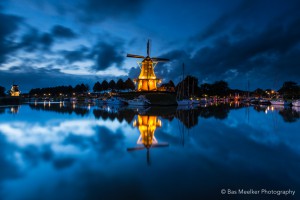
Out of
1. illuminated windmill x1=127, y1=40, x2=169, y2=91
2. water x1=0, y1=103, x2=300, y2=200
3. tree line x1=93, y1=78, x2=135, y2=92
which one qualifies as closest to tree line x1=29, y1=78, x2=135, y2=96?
tree line x1=93, y1=78, x2=135, y2=92

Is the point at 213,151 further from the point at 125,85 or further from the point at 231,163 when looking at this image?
the point at 125,85

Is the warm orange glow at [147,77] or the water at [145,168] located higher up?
the warm orange glow at [147,77]

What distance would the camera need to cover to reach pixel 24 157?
9.33 metres

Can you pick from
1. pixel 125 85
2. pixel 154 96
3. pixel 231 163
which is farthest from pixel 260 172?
pixel 125 85

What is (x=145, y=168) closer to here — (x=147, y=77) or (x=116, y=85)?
(x=147, y=77)

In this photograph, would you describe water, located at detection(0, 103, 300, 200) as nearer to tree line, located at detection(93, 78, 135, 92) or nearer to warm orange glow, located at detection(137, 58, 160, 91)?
warm orange glow, located at detection(137, 58, 160, 91)

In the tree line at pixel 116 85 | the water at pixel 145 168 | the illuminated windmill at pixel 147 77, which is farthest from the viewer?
the tree line at pixel 116 85

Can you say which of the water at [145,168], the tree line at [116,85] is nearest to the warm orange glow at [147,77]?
the tree line at [116,85]

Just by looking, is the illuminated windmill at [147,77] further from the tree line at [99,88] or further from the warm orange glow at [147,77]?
the tree line at [99,88]

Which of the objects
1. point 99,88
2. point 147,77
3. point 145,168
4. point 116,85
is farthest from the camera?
point 99,88

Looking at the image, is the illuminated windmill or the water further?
the illuminated windmill

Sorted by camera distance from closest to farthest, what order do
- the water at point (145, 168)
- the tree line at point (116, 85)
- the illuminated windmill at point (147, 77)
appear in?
the water at point (145, 168) < the illuminated windmill at point (147, 77) < the tree line at point (116, 85)

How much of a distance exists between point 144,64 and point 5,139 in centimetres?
5235

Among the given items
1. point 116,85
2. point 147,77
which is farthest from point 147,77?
point 116,85
